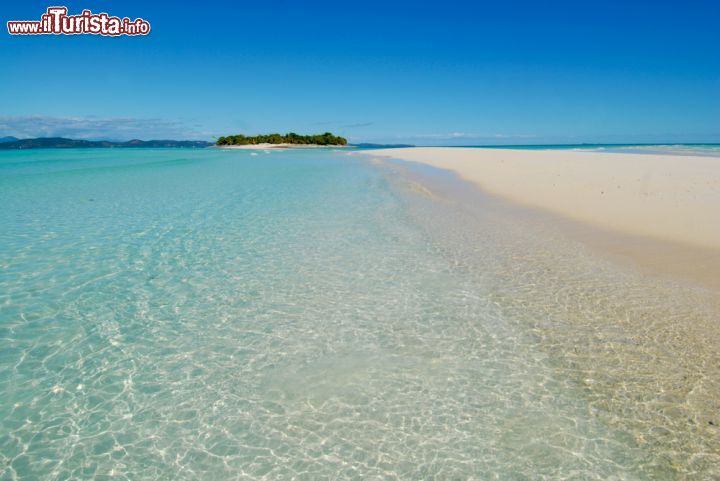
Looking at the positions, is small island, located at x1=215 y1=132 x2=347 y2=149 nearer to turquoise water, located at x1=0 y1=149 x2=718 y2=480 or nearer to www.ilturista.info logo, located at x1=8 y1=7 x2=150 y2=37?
www.ilturista.info logo, located at x1=8 y1=7 x2=150 y2=37

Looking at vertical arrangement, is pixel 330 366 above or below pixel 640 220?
below

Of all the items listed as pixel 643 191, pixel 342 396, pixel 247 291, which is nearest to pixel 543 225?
pixel 643 191

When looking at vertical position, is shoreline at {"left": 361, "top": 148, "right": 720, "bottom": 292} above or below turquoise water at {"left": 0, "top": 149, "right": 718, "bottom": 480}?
above

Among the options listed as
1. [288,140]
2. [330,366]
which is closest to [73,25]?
[330,366]

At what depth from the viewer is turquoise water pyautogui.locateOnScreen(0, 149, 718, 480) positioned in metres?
3.60

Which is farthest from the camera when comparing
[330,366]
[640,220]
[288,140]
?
[288,140]

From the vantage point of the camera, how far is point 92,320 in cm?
615

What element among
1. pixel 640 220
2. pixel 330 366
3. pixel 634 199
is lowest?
pixel 330 366

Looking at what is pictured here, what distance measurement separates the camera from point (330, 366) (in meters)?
4.96

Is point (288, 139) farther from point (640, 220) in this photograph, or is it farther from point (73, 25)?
point (640, 220)

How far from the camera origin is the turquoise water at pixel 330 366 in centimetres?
360

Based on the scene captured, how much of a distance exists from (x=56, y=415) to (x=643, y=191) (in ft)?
61.3

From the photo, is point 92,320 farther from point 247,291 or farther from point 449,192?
point 449,192

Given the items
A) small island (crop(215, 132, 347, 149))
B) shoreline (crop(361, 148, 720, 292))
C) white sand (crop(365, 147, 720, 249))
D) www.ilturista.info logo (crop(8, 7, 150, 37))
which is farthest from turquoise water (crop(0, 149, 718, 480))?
small island (crop(215, 132, 347, 149))
